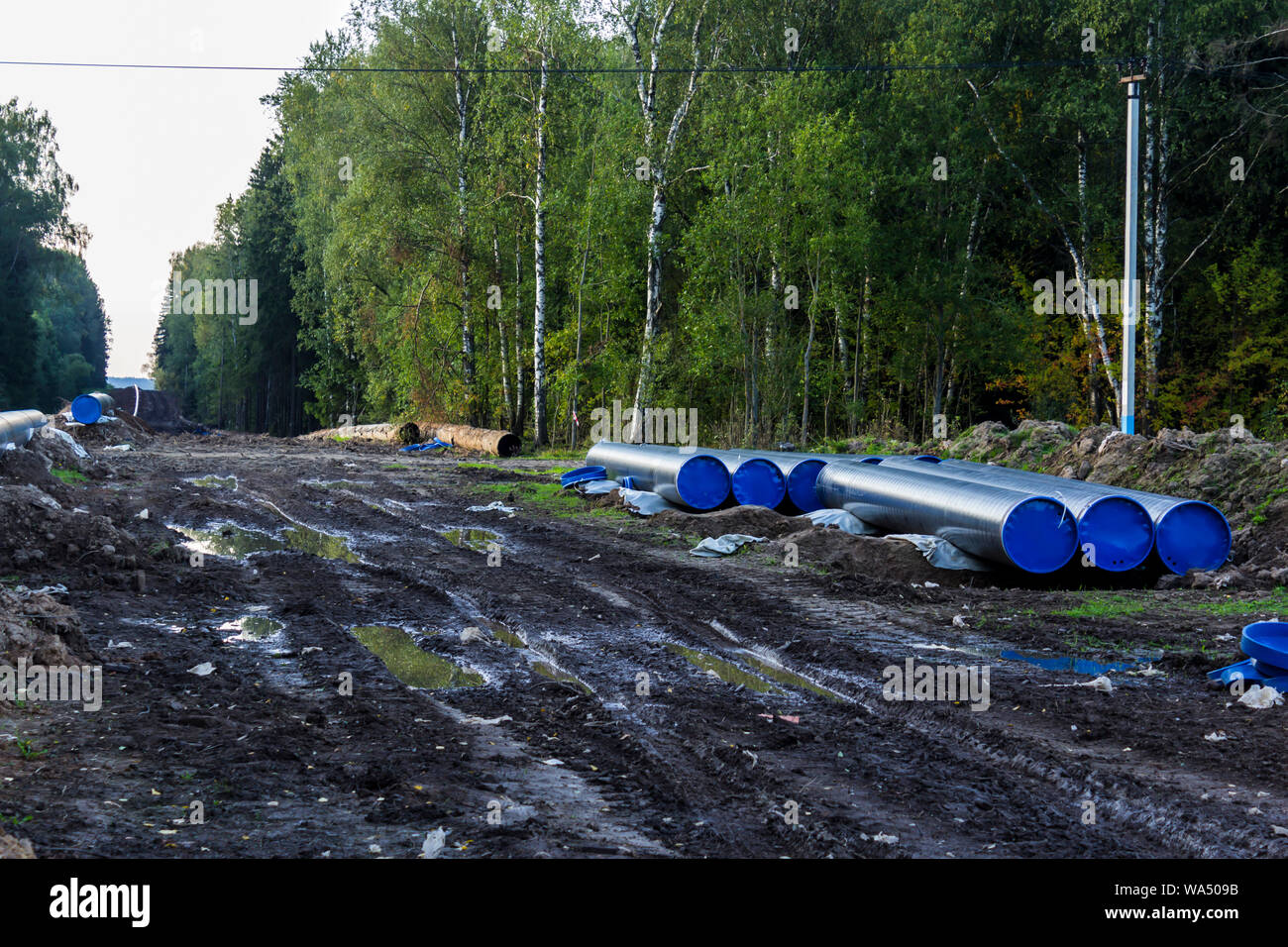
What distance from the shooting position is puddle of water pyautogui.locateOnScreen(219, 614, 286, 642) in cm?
848

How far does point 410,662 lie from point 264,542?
683 centimetres

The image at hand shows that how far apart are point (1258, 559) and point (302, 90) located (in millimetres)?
47694

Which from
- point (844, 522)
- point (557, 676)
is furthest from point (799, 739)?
point (844, 522)

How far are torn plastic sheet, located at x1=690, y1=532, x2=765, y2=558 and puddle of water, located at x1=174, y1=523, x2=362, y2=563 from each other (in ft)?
14.7

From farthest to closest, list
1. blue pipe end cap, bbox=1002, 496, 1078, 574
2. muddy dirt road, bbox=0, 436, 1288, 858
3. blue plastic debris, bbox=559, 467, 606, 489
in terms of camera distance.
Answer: blue plastic debris, bbox=559, 467, 606, 489, blue pipe end cap, bbox=1002, 496, 1078, 574, muddy dirt road, bbox=0, 436, 1288, 858

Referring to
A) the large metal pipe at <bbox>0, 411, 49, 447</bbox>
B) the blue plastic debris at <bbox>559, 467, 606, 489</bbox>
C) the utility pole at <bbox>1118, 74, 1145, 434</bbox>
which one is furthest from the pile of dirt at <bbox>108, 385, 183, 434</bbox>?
the utility pole at <bbox>1118, 74, 1145, 434</bbox>

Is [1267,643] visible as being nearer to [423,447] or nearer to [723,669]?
[723,669]

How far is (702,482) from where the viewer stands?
53.6ft

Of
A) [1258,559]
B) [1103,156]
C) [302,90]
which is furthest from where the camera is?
[302,90]

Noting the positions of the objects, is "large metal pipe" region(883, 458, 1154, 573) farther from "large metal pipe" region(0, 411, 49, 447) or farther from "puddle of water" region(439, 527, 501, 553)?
"large metal pipe" region(0, 411, 49, 447)
